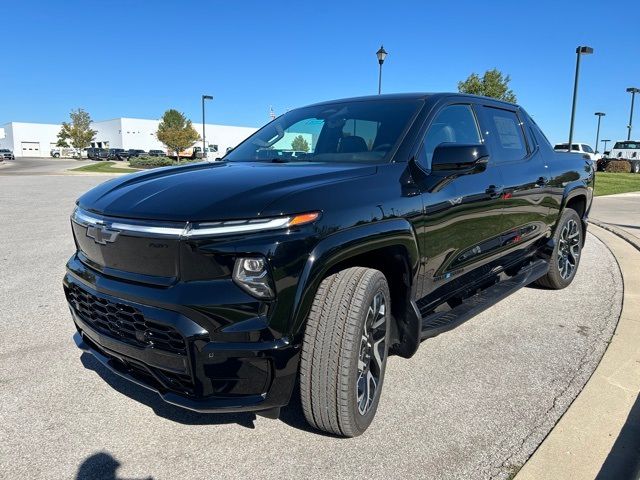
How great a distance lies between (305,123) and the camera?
3758mm

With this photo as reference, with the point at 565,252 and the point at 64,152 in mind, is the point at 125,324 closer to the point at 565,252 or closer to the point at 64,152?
the point at 565,252

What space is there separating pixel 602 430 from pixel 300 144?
2.53 meters

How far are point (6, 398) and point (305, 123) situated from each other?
266 cm

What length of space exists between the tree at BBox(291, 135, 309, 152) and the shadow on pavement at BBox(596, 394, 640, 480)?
8.06 feet

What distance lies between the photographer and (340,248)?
2242 mm

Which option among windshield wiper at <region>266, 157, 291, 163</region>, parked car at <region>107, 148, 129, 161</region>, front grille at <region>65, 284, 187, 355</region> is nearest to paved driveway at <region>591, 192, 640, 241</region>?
windshield wiper at <region>266, 157, 291, 163</region>

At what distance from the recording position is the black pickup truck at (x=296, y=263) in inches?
80.5

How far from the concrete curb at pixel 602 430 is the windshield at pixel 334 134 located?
68.7 inches

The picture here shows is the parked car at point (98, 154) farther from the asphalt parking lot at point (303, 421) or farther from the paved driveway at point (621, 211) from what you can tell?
the asphalt parking lot at point (303, 421)

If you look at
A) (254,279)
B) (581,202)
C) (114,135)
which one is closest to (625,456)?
(254,279)

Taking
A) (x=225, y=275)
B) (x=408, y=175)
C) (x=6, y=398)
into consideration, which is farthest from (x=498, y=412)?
(x=6, y=398)

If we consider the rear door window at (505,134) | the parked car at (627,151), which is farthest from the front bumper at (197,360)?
the parked car at (627,151)

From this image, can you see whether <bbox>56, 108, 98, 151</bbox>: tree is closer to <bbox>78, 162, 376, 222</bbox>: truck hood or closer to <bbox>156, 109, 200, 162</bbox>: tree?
<bbox>156, 109, 200, 162</bbox>: tree

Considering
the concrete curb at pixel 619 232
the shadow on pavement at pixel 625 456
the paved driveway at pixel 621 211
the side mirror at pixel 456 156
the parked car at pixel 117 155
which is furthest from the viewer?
the parked car at pixel 117 155
